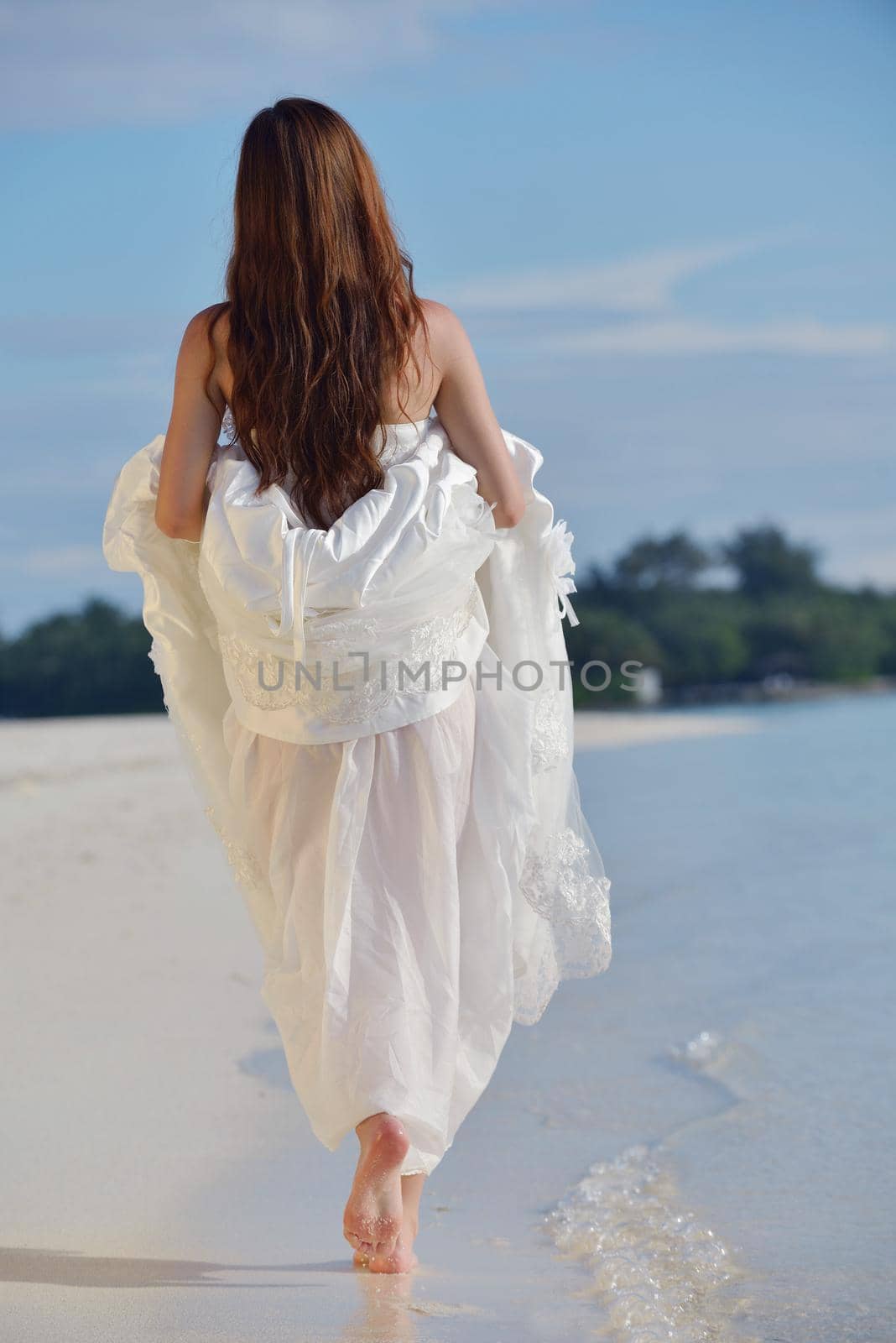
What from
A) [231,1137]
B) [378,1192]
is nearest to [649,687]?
[231,1137]

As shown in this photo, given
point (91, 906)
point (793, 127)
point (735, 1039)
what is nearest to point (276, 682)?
point (735, 1039)

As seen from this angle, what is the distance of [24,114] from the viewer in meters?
19.9

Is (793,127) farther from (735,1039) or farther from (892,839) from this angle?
(735,1039)

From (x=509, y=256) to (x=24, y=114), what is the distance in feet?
42.8

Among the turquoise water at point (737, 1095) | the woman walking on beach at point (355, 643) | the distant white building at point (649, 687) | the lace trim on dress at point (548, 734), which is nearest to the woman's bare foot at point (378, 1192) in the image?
the woman walking on beach at point (355, 643)

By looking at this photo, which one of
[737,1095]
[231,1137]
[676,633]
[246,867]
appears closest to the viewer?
[246,867]

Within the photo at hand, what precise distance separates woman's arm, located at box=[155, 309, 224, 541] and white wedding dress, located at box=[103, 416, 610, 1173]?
0.03 metres

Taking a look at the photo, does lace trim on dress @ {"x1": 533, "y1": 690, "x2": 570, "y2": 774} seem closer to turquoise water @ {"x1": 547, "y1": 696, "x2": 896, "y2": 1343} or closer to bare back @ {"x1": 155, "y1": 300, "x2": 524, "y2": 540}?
bare back @ {"x1": 155, "y1": 300, "x2": 524, "y2": 540}

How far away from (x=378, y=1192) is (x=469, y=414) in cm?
101

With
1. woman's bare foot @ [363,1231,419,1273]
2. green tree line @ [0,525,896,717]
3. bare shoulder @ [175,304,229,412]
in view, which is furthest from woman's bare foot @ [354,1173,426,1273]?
green tree line @ [0,525,896,717]

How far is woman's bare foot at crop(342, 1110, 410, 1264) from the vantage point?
64.6 inches

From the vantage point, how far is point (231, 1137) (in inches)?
93.8

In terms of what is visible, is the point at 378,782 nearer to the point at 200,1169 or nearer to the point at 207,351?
the point at 207,351

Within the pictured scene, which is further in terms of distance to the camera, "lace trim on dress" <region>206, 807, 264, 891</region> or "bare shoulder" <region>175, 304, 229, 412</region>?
"lace trim on dress" <region>206, 807, 264, 891</region>
